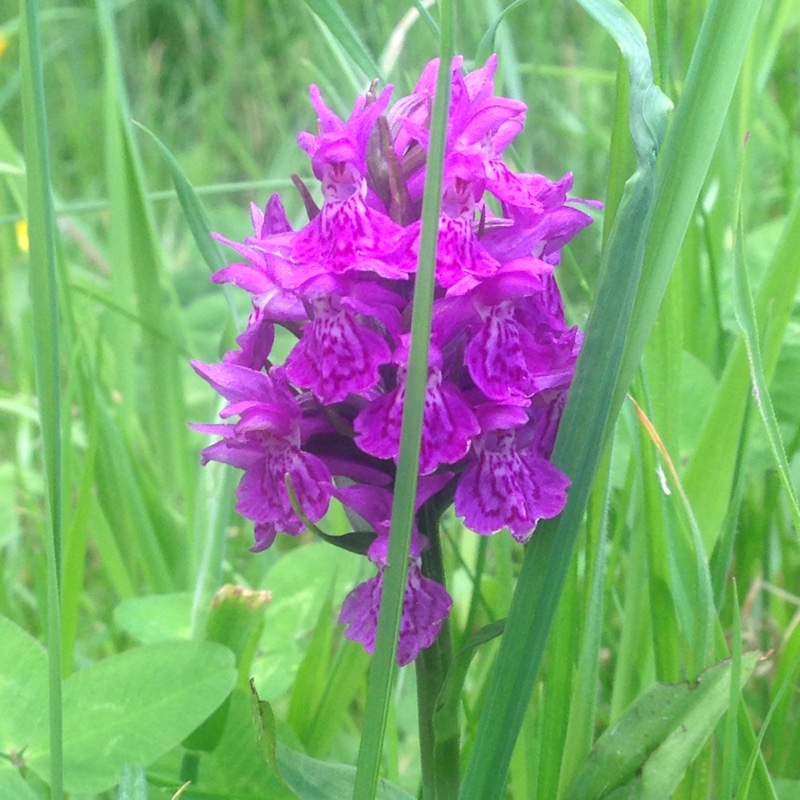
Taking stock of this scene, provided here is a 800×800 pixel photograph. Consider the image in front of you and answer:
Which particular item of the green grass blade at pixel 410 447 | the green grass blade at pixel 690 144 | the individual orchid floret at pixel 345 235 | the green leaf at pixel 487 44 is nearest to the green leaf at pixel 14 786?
the green grass blade at pixel 410 447

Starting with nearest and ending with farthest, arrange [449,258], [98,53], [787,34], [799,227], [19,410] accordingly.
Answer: [449,258], [799,227], [19,410], [787,34], [98,53]

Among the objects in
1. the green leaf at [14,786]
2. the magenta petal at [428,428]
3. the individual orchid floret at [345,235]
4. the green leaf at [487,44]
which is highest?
the green leaf at [487,44]

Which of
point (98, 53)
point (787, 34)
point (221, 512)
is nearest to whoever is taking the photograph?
point (221, 512)

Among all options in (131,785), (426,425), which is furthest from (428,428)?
(131,785)

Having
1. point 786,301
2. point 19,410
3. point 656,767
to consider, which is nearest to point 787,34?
point 786,301

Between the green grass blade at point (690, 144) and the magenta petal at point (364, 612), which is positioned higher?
the green grass blade at point (690, 144)

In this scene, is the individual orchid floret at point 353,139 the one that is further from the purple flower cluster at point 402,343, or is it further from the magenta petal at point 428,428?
the magenta petal at point 428,428

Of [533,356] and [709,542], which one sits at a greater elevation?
[533,356]

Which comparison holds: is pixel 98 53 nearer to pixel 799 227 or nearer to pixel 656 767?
pixel 799 227

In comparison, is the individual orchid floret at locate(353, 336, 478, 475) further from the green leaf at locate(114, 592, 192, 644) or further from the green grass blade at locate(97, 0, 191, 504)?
the green grass blade at locate(97, 0, 191, 504)
